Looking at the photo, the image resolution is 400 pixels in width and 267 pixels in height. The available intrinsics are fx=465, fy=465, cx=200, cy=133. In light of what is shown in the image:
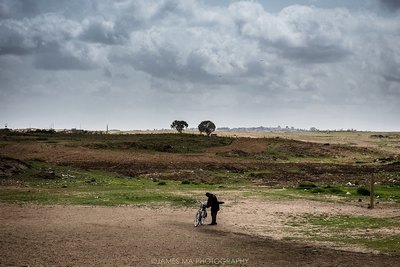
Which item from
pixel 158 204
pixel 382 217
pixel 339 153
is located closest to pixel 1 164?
pixel 158 204

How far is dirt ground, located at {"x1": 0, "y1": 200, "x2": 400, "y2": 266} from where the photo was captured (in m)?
17.9

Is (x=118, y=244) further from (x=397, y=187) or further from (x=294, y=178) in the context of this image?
(x=294, y=178)

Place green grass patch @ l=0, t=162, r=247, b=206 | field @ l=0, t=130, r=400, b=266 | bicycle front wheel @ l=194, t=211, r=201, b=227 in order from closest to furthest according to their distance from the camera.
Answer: field @ l=0, t=130, r=400, b=266 < bicycle front wheel @ l=194, t=211, r=201, b=227 < green grass patch @ l=0, t=162, r=247, b=206

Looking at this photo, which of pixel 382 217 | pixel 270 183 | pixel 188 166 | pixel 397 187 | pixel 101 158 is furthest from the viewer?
pixel 101 158

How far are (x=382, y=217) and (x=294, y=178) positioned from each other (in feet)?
90.9

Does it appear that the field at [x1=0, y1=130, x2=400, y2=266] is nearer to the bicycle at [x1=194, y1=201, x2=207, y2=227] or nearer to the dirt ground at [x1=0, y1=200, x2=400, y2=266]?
the dirt ground at [x1=0, y1=200, x2=400, y2=266]

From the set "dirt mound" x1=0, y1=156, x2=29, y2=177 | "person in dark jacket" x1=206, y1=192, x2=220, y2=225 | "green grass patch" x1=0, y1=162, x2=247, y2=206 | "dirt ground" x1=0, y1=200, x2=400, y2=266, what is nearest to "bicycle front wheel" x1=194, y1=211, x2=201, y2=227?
"dirt ground" x1=0, y1=200, x2=400, y2=266

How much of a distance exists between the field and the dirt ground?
0.04 metres

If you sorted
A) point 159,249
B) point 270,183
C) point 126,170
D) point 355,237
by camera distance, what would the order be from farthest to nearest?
1. point 126,170
2. point 270,183
3. point 355,237
4. point 159,249

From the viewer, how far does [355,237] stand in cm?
2277

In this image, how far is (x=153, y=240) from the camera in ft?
71.1

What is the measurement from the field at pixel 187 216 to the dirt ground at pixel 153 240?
0.04 metres

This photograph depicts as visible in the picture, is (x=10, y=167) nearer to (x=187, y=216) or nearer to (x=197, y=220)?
(x=187, y=216)

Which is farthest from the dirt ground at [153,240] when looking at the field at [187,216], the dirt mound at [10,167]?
the dirt mound at [10,167]
